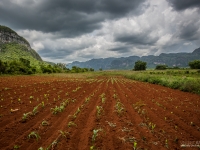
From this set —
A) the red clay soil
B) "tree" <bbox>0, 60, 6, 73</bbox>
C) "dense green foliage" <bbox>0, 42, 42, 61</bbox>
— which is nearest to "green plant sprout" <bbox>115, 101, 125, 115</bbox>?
the red clay soil

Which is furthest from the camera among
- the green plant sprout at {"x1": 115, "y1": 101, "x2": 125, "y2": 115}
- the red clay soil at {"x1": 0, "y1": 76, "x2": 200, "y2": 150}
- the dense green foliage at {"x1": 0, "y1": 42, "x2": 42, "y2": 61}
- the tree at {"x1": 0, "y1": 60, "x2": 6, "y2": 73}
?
the dense green foliage at {"x1": 0, "y1": 42, "x2": 42, "y2": 61}

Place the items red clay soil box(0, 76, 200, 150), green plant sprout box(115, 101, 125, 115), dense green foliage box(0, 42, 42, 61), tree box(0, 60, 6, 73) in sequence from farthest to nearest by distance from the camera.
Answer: dense green foliage box(0, 42, 42, 61)
tree box(0, 60, 6, 73)
green plant sprout box(115, 101, 125, 115)
red clay soil box(0, 76, 200, 150)

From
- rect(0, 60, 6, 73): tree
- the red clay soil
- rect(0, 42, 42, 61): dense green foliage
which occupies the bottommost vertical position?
the red clay soil

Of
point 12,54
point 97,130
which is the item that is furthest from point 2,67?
point 12,54

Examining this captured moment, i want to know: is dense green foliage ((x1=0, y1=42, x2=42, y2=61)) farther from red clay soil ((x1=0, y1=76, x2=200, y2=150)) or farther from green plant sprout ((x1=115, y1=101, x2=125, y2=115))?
green plant sprout ((x1=115, y1=101, x2=125, y2=115))

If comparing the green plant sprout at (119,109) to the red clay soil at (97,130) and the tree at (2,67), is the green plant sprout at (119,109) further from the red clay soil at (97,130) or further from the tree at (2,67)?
the tree at (2,67)

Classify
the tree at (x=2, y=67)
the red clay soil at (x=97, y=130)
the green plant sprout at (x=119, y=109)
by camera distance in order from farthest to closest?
the tree at (x=2, y=67) < the green plant sprout at (x=119, y=109) < the red clay soil at (x=97, y=130)

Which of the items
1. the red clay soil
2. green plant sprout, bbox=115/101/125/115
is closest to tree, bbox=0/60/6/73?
the red clay soil

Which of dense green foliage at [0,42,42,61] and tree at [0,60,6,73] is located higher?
dense green foliage at [0,42,42,61]

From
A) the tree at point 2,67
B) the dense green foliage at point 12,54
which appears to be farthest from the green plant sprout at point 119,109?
the dense green foliage at point 12,54

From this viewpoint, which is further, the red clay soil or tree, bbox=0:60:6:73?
tree, bbox=0:60:6:73

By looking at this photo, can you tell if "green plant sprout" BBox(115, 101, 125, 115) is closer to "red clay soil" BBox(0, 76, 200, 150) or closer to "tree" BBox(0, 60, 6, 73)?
"red clay soil" BBox(0, 76, 200, 150)

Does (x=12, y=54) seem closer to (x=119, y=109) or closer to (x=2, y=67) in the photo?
(x=2, y=67)

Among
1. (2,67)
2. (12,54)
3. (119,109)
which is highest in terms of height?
(12,54)
